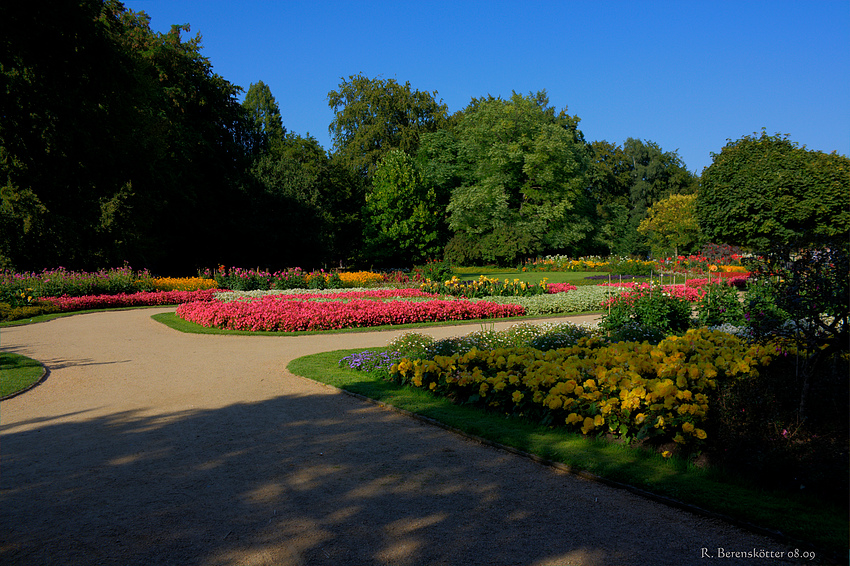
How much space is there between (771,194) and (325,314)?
55.3 ft

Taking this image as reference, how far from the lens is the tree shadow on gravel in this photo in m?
3.21

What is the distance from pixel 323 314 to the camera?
44.2ft

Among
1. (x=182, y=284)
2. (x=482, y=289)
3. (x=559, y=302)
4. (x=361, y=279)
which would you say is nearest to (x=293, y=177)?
(x=361, y=279)

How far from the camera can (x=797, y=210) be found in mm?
19906

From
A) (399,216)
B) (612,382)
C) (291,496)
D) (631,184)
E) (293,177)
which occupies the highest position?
(631,184)

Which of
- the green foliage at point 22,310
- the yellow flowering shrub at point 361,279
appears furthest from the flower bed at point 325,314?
the yellow flowering shrub at point 361,279

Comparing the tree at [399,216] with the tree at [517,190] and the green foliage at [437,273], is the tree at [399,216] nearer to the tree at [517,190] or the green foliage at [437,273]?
the tree at [517,190]

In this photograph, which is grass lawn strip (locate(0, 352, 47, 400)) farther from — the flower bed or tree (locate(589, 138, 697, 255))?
tree (locate(589, 138, 697, 255))

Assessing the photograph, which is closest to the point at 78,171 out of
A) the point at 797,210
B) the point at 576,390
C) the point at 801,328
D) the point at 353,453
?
the point at 353,453

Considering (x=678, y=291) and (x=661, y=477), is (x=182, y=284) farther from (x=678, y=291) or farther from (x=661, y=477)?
(x=661, y=477)

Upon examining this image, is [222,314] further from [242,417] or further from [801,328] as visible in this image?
[801,328]

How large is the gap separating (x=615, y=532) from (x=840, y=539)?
1211 mm

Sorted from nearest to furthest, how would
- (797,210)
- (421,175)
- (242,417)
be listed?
(242,417) → (797,210) → (421,175)

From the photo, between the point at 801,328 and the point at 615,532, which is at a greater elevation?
the point at 801,328
